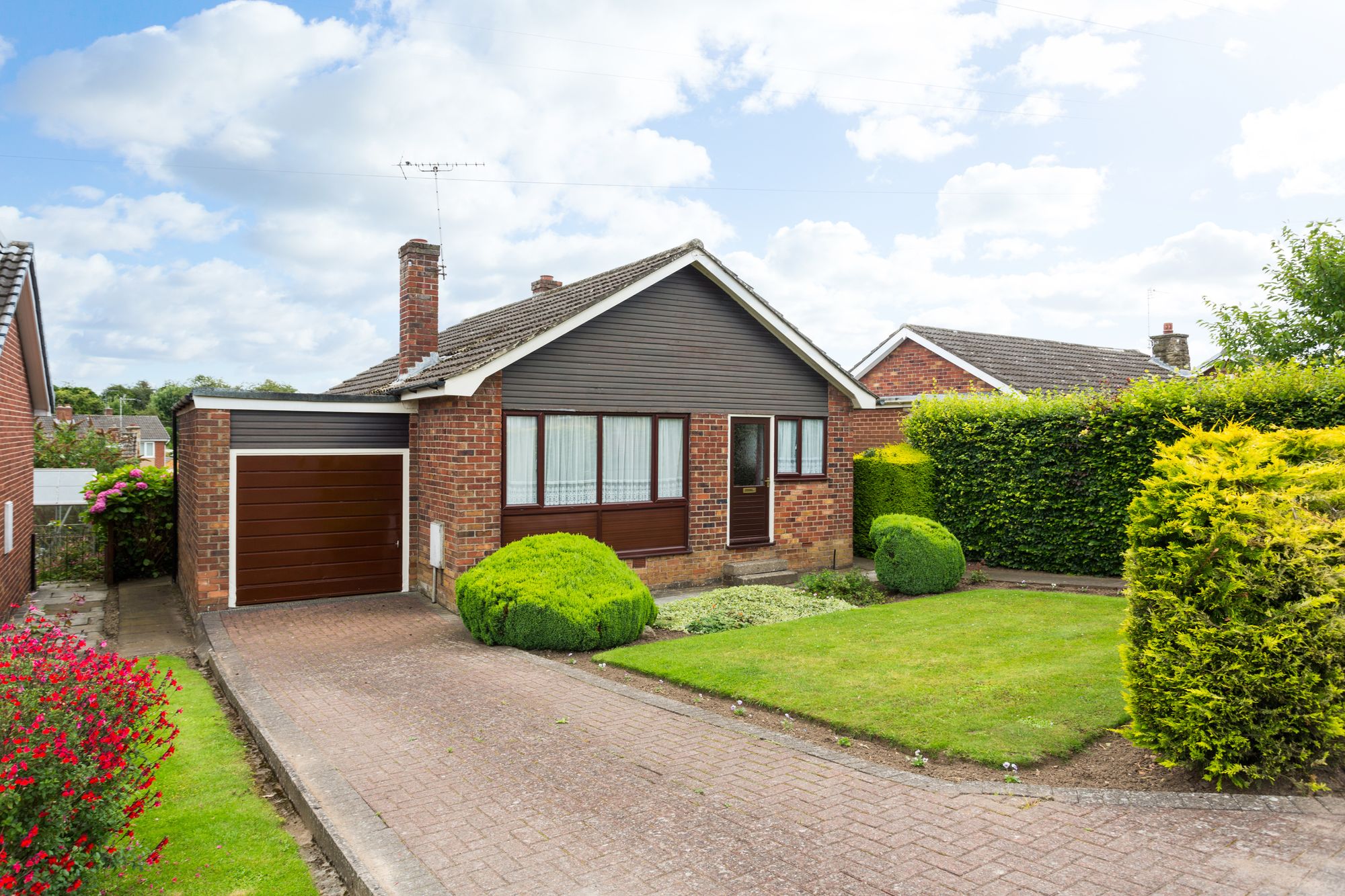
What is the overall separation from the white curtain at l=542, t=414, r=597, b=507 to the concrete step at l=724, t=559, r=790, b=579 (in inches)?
107

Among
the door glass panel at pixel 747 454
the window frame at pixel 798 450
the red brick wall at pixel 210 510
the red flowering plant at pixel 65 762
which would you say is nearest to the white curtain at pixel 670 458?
the door glass panel at pixel 747 454

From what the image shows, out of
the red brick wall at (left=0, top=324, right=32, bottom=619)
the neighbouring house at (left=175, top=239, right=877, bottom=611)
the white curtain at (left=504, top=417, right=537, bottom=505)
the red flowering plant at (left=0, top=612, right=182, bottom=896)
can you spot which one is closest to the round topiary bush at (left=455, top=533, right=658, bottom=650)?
the neighbouring house at (left=175, top=239, right=877, bottom=611)


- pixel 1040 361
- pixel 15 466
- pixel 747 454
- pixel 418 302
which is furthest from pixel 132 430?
pixel 1040 361

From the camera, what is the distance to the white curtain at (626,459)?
12.6 metres

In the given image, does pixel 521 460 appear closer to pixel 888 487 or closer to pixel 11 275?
pixel 11 275

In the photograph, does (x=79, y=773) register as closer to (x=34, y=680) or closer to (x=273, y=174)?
(x=34, y=680)

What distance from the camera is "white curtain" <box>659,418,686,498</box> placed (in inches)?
518

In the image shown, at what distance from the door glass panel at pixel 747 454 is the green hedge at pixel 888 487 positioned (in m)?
3.24

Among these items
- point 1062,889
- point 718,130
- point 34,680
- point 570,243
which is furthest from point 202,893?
point 570,243

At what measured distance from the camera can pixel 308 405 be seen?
1163 centimetres

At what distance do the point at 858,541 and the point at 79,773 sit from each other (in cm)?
1483

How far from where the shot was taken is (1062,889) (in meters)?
4.03

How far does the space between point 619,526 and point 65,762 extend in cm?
923

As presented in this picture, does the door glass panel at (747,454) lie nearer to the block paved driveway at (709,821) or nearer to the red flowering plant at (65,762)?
the block paved driveway at (709,821)
